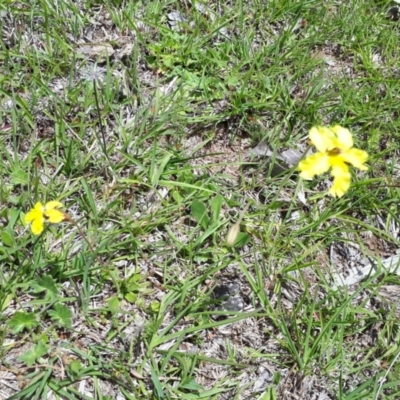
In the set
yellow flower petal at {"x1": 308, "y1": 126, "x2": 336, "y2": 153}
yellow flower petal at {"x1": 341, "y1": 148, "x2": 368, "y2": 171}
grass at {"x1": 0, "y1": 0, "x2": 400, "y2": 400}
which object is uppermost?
yellow flower petal at {"x1": 308, "y1": 126, "x2": 336, "y2": 153}

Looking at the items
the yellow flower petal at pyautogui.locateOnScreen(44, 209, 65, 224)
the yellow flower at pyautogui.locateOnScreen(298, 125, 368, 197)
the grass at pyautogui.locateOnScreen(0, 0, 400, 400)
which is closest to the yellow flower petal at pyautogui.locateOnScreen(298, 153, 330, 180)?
the yellow flower at pyautogui.locateOnScreen(298, 125, 368, 197)

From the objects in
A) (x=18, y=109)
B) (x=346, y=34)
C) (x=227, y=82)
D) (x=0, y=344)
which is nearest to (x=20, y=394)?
(x=0, y=344)

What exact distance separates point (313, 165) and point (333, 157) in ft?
0.29

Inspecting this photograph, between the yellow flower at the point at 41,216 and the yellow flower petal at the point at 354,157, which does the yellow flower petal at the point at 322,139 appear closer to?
the yellow flower petal at the point at 354,157

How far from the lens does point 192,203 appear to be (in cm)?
243

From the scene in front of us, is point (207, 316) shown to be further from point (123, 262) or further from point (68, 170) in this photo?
point (68, 170)

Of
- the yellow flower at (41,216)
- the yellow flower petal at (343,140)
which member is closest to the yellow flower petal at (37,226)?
the yellow flower at (41,216)

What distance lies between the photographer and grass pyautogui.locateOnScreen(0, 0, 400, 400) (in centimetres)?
215

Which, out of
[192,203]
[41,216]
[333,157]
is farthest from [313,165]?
[41,216]

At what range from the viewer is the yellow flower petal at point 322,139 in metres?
1.76

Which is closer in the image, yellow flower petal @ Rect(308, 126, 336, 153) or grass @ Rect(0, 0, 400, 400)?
yellow flower petal @ Rect(308, 126, 336, 153)

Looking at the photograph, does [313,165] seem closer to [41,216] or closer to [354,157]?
[354,157]

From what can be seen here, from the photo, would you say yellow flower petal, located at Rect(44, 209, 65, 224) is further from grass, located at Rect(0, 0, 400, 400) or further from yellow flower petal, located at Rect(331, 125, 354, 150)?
yellow flower petal, located at Rect(331, 125, 354, 150)

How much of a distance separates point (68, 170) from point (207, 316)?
2.96 ft
